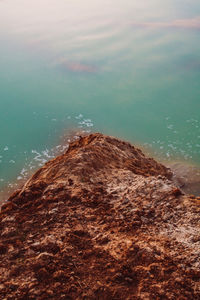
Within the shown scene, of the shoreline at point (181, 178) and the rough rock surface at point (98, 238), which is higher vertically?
the shoreline at point (181, 178)

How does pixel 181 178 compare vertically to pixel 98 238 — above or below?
above

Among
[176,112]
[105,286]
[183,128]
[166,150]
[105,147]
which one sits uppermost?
[176,112]

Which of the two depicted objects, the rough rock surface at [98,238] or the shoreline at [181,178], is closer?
the rough rock surface at [98,238]

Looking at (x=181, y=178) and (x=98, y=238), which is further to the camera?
(x=181, y=178)

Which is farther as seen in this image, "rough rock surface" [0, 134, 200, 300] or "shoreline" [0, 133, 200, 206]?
"shoreline" [0, 133, 200, 206]

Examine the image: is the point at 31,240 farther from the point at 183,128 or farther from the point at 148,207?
the point at 183,128

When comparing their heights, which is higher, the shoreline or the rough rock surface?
the shoreline

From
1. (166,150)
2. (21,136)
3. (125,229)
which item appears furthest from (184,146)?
(125,229)

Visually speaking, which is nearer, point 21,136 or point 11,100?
point 21,136
